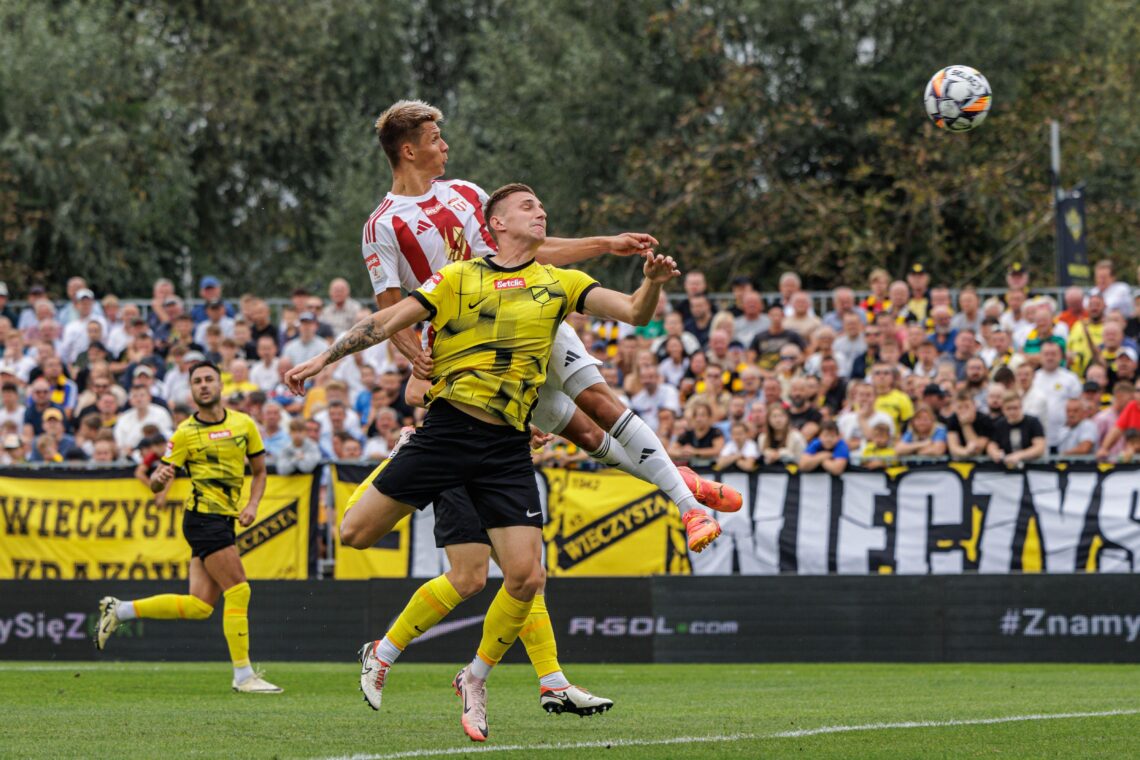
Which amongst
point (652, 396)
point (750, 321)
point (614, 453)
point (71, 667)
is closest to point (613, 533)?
point (652, 396)

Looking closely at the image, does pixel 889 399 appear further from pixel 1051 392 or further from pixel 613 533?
pixel 613 533

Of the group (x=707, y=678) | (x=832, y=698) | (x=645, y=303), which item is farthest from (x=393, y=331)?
(x=707, y=678)

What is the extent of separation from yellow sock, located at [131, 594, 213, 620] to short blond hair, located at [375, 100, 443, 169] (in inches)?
195

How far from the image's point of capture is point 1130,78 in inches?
1272

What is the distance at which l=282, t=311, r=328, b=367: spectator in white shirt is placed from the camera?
20.5 m

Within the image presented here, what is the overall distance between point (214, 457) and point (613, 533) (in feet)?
17.5

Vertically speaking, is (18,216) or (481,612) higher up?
(18,216)

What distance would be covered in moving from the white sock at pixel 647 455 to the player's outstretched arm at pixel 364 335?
4.99 feet

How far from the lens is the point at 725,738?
8.38 meters

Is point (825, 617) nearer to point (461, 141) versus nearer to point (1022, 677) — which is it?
point (1022, 677)

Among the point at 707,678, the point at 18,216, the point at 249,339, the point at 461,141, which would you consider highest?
the point at 461,141

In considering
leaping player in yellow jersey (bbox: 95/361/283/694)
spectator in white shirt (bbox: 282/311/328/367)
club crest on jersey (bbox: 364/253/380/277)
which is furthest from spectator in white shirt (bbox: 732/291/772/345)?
club crest on jersey (bbox: 364/253/380/277)

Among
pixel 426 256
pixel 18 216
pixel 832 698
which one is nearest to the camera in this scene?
pixel 426 256

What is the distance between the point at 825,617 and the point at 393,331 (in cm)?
861
